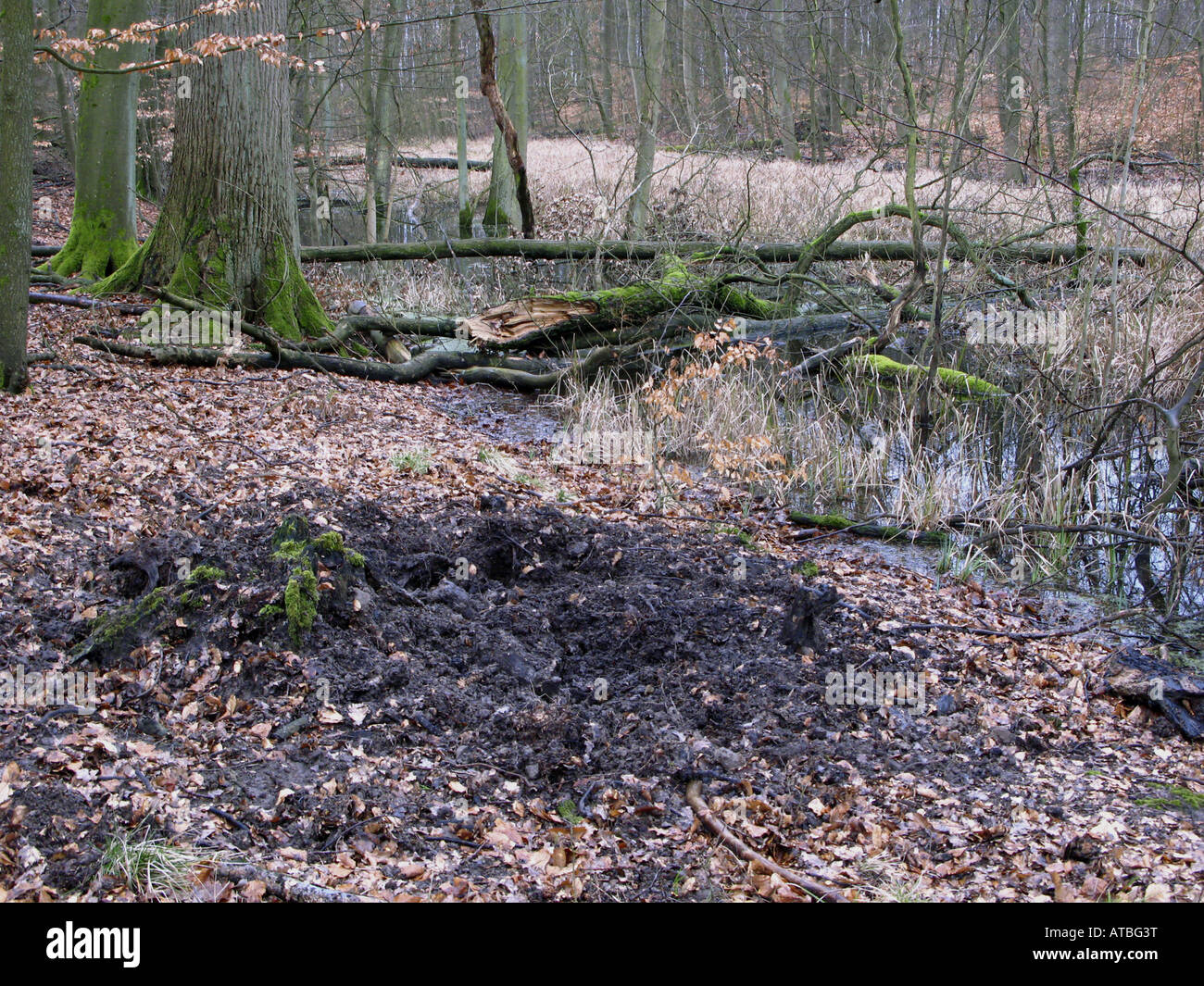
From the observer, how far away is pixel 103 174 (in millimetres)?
10641

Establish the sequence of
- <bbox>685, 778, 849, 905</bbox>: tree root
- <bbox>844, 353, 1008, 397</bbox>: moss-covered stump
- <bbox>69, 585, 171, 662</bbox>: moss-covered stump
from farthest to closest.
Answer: <bbox>844, 353, 1008, 397</bbox>: moss-covered stump, <bbox>69, 585, 171, 662</bbox>: moss-covered stump, <bbox>685, 778, 849, 905</bbox>: tree root

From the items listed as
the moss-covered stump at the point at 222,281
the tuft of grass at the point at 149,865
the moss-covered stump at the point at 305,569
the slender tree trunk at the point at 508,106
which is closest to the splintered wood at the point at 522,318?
the moss-covered stump at the point at 222,281

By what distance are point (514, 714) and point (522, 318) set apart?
22.0 ft

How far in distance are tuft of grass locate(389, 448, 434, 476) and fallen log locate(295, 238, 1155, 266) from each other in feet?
17.1

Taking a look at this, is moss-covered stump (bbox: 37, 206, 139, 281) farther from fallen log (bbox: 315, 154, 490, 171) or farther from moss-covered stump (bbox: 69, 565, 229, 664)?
fallen log (bbox: 315, 154, 490, 171)

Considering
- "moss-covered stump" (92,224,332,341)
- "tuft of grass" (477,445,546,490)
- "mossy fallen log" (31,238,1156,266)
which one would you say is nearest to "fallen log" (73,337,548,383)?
"moss-covered stump" (92,224,332,341)

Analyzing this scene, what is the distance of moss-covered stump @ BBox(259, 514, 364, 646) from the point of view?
159 inches

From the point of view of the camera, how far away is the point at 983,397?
8555 mm

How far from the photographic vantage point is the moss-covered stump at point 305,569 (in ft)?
13.3

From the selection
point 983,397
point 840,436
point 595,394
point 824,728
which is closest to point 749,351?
point 840,436

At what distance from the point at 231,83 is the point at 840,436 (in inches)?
264

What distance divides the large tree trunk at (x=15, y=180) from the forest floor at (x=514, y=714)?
2.55ft

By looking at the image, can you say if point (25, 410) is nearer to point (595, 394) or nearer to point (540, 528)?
point (540, 528)

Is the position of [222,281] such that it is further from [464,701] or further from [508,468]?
[464,701]
